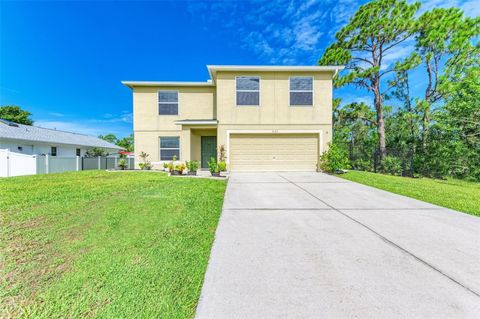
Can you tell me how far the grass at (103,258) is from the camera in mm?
1737

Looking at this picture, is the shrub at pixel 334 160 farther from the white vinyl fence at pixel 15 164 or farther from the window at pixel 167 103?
the white vinyl fence at pixel 15 164

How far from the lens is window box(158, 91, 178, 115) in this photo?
12000mm

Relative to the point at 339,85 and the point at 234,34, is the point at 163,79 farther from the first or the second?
the point at 339,85

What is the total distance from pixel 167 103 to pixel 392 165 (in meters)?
15.0

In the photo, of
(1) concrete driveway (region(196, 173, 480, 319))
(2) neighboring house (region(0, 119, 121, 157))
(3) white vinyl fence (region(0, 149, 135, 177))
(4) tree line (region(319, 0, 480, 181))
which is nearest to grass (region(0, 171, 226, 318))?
(1) concrete driveway (region(196, 173, 480, 319))

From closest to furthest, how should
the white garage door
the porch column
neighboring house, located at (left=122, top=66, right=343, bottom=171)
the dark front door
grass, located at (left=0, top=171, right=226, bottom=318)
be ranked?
grass, located at (left=0, top=171, right=226, bottom=318) → neighboring house, located at (left=122, top=66, right=343, bottom=171) → the white garage door → the porch column → the dark front door

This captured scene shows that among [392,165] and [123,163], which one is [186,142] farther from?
[392,165]

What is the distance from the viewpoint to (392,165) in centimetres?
1321

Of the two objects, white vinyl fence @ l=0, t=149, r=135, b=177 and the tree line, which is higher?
the tree line

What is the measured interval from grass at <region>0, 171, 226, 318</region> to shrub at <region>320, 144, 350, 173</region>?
7717 mm

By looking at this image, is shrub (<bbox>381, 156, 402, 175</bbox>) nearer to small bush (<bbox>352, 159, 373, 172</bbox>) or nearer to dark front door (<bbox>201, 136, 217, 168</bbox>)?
small bush (<bbox>352, 159, 373, 172</bbox>)

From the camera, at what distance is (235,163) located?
11.0 metres

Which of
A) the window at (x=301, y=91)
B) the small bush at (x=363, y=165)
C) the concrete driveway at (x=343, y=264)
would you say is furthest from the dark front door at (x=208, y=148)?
the small bush at (x=363, y=165)

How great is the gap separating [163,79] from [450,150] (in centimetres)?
1843
